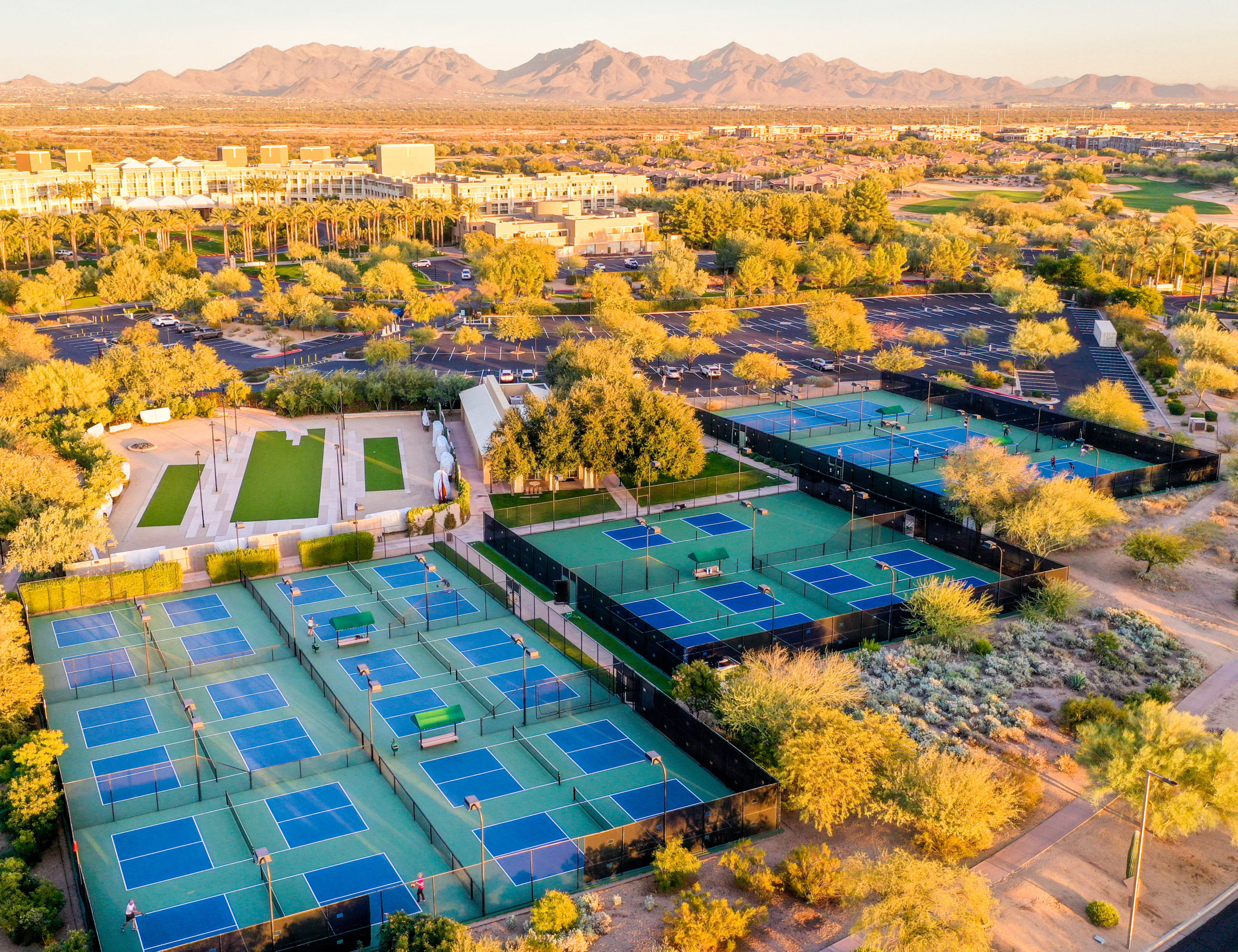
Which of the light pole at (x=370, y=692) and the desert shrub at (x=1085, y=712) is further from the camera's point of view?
the desert shrub at (x=1085, y=712)

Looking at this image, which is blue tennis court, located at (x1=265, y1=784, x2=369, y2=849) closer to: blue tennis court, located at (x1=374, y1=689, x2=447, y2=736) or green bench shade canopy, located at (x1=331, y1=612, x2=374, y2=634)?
blue tennis court, located at (x1=374, y1=689, x2=447, y2=736)

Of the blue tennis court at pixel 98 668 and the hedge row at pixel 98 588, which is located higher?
the hedge row at pixel 98 588

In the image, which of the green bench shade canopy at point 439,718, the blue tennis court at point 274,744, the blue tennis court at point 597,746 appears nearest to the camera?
the blue tennis court at point 597,746

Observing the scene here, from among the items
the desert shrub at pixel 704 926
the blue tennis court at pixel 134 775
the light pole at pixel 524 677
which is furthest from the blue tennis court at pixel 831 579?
the blue tennis court at pixel 134 775

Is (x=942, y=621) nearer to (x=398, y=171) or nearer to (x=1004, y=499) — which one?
(x=1004, y=499)

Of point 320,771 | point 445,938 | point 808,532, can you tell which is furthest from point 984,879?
point 808,532

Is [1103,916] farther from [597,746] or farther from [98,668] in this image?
[98,668]

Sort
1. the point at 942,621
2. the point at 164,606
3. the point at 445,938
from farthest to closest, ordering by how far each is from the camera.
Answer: the point at 164,606 → the point at 942,621 → the point at 445,938

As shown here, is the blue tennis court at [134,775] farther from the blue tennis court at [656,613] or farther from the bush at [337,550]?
the blue tennis court at [656,613]
